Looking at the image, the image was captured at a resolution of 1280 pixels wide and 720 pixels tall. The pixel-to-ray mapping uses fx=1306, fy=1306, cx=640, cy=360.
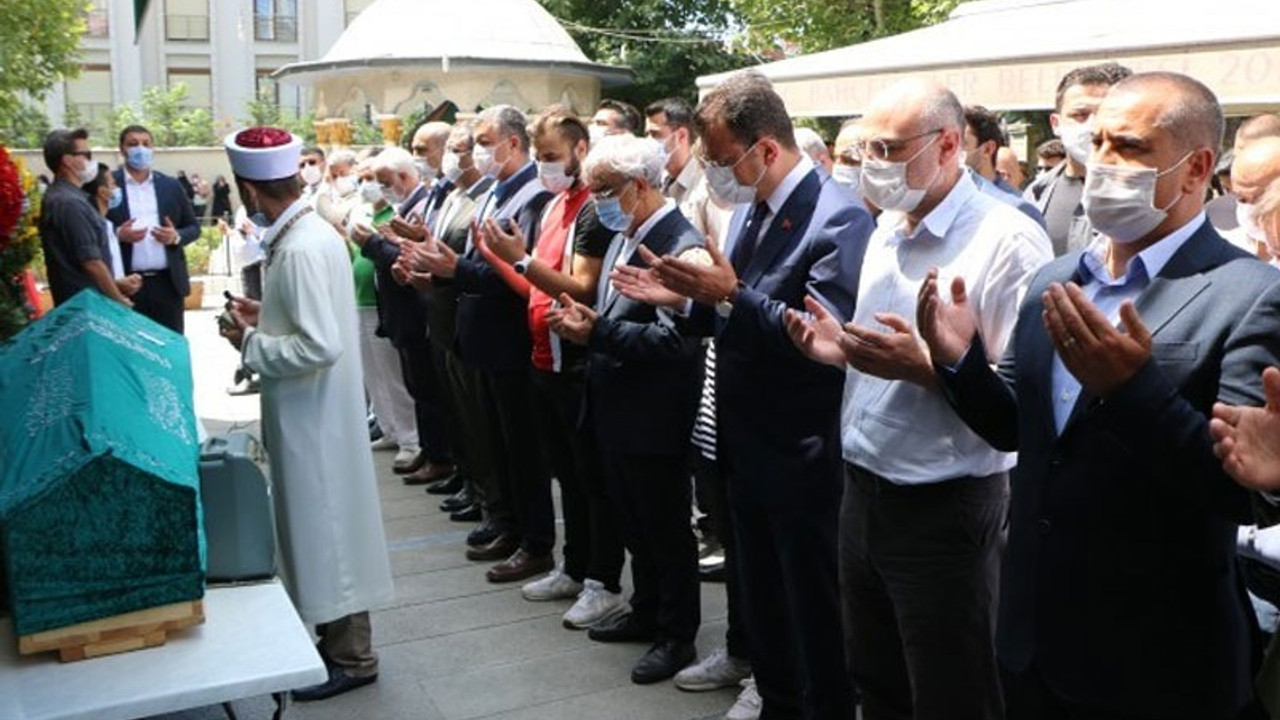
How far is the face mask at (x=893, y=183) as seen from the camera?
338cm

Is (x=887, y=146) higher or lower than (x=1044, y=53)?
lower

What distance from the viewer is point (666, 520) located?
16.7ft

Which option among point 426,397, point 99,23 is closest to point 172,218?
point 426,397

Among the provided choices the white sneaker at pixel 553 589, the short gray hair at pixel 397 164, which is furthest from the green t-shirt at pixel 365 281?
the white sneaker at pixel 553 589

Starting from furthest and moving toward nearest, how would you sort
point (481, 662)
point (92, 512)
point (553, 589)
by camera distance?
point (553, 589), point (481, 662), point (92, 512)

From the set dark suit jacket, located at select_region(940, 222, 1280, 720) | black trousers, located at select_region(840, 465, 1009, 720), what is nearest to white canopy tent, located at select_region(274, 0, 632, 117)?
black trousers, located at select_region(840, 465, 1009, 720)

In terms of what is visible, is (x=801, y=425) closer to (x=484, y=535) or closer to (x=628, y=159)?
(x=628, y=159)

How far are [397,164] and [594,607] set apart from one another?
377 centimetres

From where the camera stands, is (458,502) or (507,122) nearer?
(507,122)

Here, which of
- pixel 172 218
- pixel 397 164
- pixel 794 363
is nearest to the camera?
pixel 794 363

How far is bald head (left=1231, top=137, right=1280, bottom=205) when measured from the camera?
4141mm

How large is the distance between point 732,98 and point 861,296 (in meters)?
0.87

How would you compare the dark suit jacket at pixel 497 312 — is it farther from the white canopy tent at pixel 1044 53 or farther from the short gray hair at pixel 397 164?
the short gray hair at pixel 397 164

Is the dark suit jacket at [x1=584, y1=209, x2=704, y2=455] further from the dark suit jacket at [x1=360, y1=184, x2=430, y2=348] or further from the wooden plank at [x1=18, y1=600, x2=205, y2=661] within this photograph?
the dark suit jacket at [x1=360, y1=184, x2=430, y2=348]
